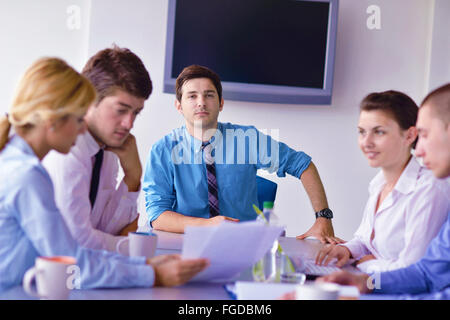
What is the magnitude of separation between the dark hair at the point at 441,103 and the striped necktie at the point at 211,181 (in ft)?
4.48

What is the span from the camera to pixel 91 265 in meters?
1.14

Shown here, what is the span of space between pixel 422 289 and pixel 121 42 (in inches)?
114

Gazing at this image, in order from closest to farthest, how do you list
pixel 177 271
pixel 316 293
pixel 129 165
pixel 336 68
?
pixel 316 293 < pixel 177 271 < pixel 129 165 < pixel 336 68

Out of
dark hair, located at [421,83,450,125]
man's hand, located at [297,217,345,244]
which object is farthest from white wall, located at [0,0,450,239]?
dark hair, located at [421,83,450,125]

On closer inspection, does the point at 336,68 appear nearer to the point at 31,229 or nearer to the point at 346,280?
the point at 346,280

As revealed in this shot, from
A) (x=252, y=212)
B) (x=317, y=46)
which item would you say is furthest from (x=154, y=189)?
(x=317, y=46)

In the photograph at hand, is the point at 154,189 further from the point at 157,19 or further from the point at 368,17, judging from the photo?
the point at 368,17

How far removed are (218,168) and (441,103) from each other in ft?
4.80

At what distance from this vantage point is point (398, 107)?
5.68 feet

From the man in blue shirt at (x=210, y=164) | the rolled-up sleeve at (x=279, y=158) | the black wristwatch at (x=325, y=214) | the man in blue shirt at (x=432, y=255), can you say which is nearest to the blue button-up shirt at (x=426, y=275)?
the man in blue shirt at (x=432, y=255)

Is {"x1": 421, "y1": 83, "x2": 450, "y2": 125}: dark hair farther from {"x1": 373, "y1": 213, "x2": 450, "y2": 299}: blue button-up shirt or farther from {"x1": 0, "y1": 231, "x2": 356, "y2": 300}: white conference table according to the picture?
{"x1": 0, "y1": 231, "x2": 356, "y2": 300}: white conference table

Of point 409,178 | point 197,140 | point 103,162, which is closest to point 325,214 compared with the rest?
point 197,140

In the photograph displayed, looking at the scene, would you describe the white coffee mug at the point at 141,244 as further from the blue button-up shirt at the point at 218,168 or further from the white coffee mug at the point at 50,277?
the blue button-up shirt at the point at 218,168

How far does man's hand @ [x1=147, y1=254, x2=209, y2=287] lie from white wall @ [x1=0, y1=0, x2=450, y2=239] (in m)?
2.53
